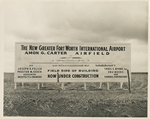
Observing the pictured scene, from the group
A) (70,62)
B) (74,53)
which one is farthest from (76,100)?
(74,53)

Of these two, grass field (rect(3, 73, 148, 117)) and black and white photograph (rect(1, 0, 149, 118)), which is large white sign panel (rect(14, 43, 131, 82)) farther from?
grass field (rect(3, 73, 148, 117))

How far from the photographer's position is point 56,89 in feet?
5.34

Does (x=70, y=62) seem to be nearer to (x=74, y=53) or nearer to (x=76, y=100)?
(x=74, y=53)

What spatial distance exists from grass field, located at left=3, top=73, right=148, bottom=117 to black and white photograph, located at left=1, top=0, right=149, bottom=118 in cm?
1

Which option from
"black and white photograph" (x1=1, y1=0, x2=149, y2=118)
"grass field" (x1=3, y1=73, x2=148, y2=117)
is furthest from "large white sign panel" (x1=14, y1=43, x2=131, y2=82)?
"grass field" (x1=3, y1=73, x2=148, y2=117)

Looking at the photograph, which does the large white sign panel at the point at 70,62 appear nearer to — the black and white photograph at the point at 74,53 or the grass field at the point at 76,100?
the black and white photograph at the point at 74,53

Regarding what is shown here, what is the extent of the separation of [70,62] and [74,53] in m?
0.13

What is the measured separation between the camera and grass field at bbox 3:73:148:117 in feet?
5.20

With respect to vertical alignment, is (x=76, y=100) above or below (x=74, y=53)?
below

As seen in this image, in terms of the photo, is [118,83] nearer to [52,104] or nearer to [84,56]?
[84,56]

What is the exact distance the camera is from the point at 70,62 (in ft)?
5.31

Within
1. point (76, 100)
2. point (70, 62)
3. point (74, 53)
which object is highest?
point (74, 53)

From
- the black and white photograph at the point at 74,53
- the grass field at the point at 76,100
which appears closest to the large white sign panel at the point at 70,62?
the black and white photograph at the point at 74,53

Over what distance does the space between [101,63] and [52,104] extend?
81cm
